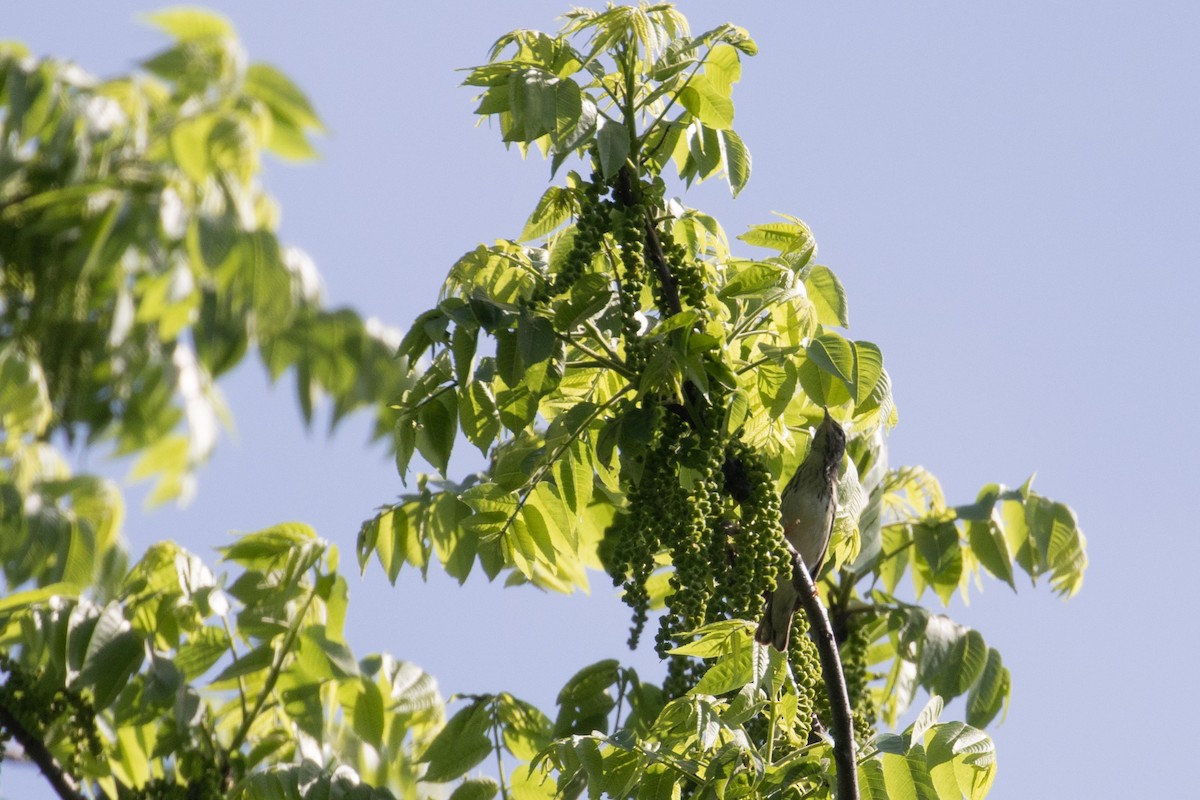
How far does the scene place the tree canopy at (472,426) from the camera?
137 inches

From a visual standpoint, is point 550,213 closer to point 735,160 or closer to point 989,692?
point 735,160

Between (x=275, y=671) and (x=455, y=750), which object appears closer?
(x=455, y=750)

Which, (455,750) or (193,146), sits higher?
(193,146)

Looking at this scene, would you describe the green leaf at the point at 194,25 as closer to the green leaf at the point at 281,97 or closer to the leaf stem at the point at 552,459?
the green leaf at the point at 281,97

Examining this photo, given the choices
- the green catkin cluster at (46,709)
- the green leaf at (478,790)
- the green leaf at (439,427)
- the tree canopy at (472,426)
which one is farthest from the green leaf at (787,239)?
the green catkin cluster at (46,709)

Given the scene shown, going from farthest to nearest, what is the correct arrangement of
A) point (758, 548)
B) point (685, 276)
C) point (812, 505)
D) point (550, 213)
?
point (812, 505)
point (550, 213)
point (685, 276)
point (758, 548)

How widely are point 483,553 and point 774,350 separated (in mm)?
1137

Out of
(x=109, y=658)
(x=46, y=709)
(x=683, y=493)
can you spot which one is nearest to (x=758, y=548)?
(x=683, y=493)

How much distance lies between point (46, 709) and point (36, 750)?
0.44 ft

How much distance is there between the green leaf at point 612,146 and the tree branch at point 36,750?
2624 millimetres

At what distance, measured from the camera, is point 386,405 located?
3.98 meters

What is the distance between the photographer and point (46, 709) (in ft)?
15.1

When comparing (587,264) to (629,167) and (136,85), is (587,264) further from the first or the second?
(136,85)

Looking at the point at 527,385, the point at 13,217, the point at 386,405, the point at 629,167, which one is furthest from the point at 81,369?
the point at 629,167
